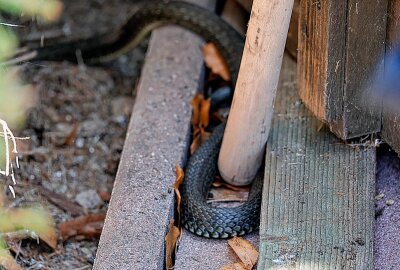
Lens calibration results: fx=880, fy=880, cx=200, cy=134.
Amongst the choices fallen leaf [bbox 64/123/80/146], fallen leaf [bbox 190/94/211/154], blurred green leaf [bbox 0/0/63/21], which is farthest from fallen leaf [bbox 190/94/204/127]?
blurred green leaf [bbox 0/0/63/21]

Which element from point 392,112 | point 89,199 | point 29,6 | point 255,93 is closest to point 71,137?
point 89,199

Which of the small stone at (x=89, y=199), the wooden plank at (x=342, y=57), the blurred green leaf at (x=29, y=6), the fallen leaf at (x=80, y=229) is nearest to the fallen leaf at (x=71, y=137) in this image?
the small stone at (x=89, y=199)

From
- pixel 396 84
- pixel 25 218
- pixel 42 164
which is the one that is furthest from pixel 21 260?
pixel 396 84

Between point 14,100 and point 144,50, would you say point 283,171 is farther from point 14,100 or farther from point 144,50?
point 144,50

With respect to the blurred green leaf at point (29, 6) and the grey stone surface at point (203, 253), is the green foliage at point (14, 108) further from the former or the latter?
the grey stone surface at point (203, 253)

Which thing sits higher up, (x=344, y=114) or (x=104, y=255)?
(x=344, y=114)

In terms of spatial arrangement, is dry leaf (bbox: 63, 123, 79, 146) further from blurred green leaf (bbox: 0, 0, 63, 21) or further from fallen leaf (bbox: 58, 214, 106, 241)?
blurred green leaf (bbox: 0, 0, 63, 21)
